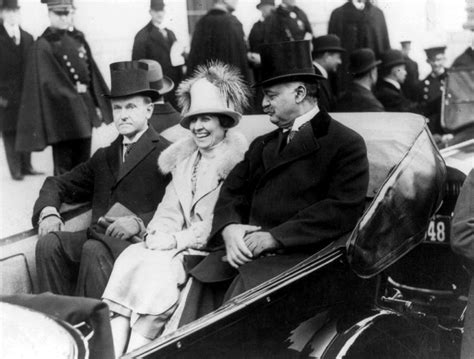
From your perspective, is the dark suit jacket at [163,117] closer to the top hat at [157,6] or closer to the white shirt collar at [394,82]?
the top hat at [157,6]

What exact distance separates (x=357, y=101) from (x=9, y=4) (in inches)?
68.6

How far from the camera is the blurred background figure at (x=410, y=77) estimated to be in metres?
3.31

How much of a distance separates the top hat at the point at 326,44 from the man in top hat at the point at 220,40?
48cm

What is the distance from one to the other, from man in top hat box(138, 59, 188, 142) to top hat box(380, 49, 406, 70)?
1.08m

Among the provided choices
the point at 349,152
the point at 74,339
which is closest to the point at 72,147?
the point at 349,152

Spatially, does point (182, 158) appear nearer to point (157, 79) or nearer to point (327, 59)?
point (157, 79)

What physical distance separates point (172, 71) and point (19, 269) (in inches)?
46.9

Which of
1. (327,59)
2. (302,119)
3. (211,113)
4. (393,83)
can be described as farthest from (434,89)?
(211,113)

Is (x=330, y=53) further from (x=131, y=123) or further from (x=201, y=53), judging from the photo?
(x=131, y=123)

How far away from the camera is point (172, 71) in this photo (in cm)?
315

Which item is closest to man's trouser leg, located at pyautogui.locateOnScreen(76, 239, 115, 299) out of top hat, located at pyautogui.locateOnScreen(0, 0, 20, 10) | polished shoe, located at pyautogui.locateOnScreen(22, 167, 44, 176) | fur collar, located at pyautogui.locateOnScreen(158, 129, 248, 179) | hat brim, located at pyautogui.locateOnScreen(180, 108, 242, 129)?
polished shoe, located at pyautogui.locateOnScreen(22, 167, 44, 176)

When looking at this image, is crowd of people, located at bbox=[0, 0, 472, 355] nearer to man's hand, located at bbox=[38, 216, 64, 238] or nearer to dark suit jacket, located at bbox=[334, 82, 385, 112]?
man's hand, located at bbox=[38, 216, 64, 238]

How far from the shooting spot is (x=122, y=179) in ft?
9.43

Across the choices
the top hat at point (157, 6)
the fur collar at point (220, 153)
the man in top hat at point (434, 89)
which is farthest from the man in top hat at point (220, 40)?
the man in top hat at point (434, 89)
